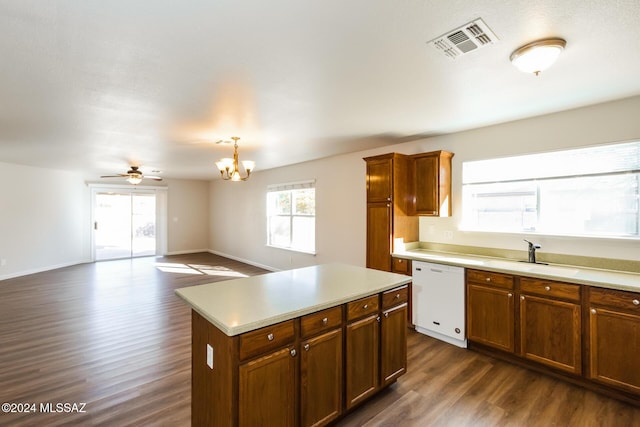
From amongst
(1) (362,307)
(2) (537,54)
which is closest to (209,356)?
(1) (362,307)

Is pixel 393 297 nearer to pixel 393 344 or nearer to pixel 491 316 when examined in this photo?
pixel 393 344

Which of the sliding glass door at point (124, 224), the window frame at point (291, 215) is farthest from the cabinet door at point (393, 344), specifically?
Result: the sliding glass door at point (124, 224)

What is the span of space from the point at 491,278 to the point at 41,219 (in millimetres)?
8914

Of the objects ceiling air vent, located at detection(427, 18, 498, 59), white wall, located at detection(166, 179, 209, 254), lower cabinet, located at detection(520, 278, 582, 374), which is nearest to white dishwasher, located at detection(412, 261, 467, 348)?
lower cabinet, located at detection(520, 278, 582, 374)

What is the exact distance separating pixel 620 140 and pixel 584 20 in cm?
185

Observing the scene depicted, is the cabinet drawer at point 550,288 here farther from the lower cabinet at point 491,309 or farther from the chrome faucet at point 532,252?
the chrome faucet at point 532,252

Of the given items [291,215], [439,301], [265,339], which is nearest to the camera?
[265,339]

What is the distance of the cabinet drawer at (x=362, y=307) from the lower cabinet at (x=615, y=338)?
6.05 feet

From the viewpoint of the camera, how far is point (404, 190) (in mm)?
4008

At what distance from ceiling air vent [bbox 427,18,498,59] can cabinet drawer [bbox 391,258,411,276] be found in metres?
2.48

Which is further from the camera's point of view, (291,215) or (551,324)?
(291,215)

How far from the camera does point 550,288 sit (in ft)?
8.82

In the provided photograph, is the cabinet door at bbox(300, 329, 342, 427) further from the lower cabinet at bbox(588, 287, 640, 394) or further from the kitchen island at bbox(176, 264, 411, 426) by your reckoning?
the lower cabinet at bbox(588, 287, 640, 394)

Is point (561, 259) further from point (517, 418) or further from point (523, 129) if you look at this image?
point (517, 418)
